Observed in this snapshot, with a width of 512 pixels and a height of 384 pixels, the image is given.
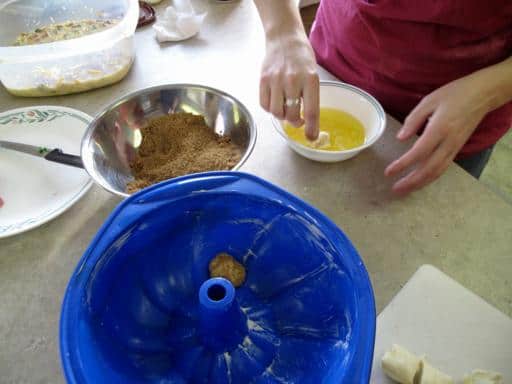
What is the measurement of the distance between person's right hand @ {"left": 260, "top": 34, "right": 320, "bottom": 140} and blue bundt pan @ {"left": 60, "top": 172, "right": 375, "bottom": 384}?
0.18m

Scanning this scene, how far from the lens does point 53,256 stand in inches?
20.4

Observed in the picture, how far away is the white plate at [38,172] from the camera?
551 millimetres

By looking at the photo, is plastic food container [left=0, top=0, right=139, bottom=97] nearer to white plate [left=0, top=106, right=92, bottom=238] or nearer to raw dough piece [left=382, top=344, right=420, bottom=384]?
white plate [left=0, top=106, right=92, bottom=238]

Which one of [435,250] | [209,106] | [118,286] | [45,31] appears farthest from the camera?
[45,31]

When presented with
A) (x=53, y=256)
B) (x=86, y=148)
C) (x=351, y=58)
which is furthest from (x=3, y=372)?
(x=351, y=58)

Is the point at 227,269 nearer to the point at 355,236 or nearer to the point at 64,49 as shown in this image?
the point at 355,236

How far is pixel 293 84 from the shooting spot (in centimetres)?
55

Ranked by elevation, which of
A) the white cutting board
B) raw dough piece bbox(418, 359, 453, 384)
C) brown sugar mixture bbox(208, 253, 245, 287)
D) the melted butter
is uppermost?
brown sugar mixture bbox(208, 253, 245, 287)

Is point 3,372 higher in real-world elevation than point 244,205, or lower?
lower

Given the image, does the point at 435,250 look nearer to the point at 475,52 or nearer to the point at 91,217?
the point at 475,52

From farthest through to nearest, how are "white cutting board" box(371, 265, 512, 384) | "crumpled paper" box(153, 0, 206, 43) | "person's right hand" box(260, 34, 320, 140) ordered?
"crumpled paper" box(153, 0, 206, 43), "person's right hand" box(260, 34, 320, 140), "white cutting board" box(371, 265, 512, 384)

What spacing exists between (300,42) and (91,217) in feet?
1.30

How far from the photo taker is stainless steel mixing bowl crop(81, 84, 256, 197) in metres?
0.58

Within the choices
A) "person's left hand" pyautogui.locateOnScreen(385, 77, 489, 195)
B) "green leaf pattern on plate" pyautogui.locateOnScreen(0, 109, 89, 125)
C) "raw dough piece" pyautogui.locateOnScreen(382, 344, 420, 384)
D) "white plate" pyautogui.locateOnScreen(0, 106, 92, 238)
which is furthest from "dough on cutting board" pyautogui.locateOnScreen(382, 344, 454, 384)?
"green leaf pattern on plate" pyautogui.locateOnScreen(0, 109, 89, 125)
